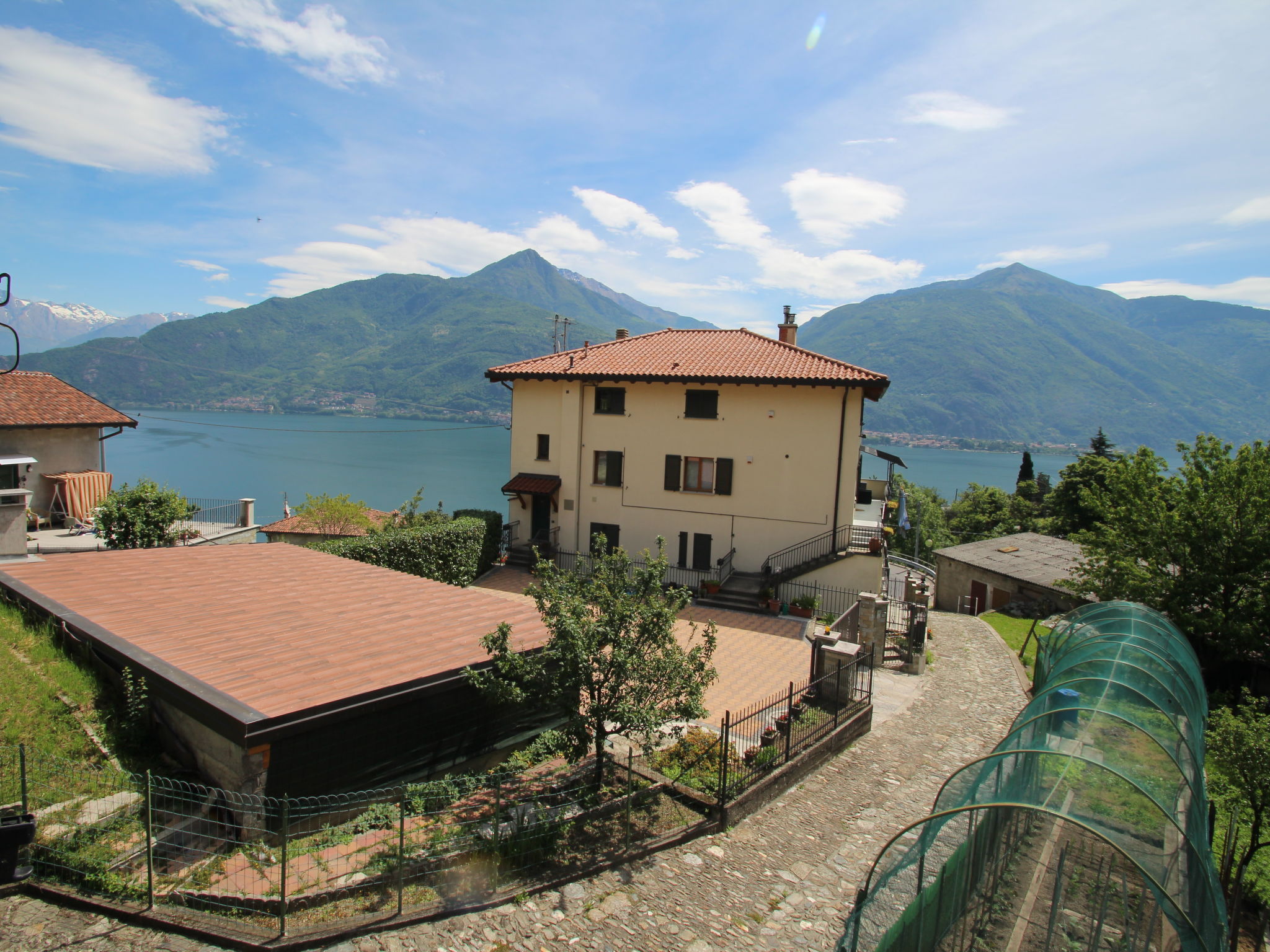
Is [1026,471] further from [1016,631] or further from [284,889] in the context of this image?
[284,889]

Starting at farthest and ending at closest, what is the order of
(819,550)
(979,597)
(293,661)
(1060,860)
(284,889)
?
(979,597) → (819,550) → (293,661) → (284,889) → (1060,860)

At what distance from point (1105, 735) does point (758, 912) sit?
3.82m

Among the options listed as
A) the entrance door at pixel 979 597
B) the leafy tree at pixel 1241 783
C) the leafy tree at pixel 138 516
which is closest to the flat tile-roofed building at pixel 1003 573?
the entrance door at pixel 979 597

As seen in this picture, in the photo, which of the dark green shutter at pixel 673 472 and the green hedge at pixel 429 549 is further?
the dark green shutter at pixel 673 472

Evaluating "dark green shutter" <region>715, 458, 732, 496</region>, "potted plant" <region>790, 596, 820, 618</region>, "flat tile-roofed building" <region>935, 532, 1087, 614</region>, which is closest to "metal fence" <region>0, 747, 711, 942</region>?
"potted plant" <region>790, 596, 820, 618</region>

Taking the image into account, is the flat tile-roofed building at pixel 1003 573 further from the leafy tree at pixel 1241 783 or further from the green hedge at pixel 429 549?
the green hedge at pixel 429 549

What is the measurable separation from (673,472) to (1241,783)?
55.7ft

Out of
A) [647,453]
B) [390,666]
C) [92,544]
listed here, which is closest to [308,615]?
[390,666]

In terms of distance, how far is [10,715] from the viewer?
7.12 m

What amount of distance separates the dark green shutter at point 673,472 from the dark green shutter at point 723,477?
4.43 feet

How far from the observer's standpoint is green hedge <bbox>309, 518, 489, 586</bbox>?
17297 mm

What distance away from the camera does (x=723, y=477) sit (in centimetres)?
2244

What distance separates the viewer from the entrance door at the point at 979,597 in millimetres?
29531

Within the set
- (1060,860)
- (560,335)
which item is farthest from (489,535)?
(1060,860)
